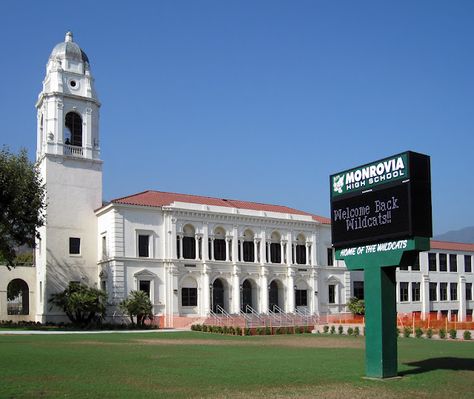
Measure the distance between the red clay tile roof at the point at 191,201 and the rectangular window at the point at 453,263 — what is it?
64.2 ft

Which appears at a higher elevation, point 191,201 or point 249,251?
point 191,201

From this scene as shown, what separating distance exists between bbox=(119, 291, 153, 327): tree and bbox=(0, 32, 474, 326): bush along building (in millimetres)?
1871

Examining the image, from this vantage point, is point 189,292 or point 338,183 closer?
point 338,183

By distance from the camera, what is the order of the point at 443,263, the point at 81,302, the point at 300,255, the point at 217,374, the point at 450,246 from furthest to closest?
the point at 450,246
the point at 443,263
the point at 300,255
the point at 81,302
the point at 217,374

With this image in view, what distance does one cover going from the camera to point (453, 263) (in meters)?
78.8

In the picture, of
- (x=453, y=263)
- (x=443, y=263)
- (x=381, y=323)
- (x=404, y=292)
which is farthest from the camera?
(x=453, y=263)

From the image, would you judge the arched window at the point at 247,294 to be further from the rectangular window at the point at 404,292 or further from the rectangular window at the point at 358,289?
the rectangular window at the point at 404,292

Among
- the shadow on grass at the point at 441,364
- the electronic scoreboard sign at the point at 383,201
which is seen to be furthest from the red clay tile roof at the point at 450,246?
the electronic scoreboard sign at the point at 383,201

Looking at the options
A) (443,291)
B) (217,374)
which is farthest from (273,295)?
(217,374)

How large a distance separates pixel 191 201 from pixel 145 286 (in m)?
10.2

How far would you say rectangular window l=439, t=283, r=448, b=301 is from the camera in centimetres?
7638

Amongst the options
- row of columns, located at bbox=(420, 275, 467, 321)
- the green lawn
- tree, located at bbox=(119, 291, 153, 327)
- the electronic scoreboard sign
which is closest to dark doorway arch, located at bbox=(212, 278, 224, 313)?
tree, located at bbox=(119, 291, 153, 327)

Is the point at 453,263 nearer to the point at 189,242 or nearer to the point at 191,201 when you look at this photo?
the point at 191,201

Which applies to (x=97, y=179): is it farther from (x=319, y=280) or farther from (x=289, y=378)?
(x=289, y=378)
